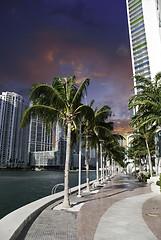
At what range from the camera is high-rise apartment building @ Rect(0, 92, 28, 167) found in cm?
16688

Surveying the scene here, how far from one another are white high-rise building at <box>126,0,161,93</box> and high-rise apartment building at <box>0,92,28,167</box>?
122 metres

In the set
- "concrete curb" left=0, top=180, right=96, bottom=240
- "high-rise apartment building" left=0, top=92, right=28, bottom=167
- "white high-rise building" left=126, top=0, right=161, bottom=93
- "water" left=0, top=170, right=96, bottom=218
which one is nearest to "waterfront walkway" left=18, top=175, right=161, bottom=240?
"concrete curb" left=0, top=180, right=96, bottom=240

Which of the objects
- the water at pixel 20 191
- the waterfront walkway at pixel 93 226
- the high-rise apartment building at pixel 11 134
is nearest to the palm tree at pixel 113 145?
the water at pixel 20 191

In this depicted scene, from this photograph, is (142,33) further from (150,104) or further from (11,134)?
(11,134)

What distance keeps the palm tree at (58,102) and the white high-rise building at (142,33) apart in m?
82.7

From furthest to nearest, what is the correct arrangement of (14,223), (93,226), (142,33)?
(142,33) < (93,226) < (14,223)

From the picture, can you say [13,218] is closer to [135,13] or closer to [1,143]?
[135,13]

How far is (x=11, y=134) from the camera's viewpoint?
562 feet

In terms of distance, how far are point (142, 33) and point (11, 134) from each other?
135010 mm

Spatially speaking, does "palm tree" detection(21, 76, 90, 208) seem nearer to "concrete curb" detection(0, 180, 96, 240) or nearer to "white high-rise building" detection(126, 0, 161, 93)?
"concrete curb" detection(0, 180, 96, 240)

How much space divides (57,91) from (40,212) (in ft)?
21.8

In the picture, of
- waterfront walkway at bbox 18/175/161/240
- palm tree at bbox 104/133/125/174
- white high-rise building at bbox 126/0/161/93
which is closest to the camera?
waterfront walkway at bbox 18/175/161/240

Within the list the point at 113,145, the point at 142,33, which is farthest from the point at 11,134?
the point at 113,145

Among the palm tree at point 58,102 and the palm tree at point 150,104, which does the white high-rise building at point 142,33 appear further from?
the palm tree at point 58,102
